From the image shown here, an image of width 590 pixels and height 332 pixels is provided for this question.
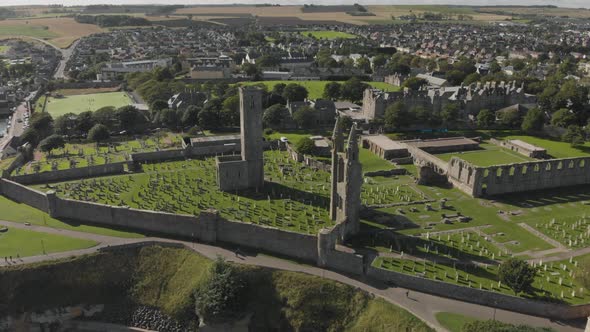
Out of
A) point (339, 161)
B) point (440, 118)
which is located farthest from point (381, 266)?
point (440, 118)

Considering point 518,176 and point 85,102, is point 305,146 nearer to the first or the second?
point 518,176

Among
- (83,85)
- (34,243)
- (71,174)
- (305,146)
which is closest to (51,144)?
(71,174)

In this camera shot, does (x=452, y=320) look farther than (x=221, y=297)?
No

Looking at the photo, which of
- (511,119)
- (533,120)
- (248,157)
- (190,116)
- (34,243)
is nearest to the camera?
(34,243)

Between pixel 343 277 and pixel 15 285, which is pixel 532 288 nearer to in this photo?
pixel 343 277

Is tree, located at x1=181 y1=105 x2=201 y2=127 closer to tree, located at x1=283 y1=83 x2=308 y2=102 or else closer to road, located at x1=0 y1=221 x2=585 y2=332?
tree, located at x1=283 y1=83 x2=308 y2=102

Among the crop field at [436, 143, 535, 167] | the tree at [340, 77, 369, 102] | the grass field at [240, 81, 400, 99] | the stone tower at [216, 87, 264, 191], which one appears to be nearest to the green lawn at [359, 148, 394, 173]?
the crop field at [436, 143, 535, 167]
